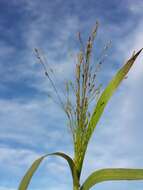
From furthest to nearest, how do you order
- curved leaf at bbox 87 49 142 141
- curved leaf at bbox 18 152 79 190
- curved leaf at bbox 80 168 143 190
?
curved leaf at bbox 87 49 142 141
curved leaf at bbox 80 168 143 190
curved leaf at bbox 18 152 79 190

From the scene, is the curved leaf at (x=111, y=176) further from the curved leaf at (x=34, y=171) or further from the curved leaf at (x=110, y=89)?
the curved leaf at (x=110, y=89)

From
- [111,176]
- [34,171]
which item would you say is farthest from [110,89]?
[34,171]

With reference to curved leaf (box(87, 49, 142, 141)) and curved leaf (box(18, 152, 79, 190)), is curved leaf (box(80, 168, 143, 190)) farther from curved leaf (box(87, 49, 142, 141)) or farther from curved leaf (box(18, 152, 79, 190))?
curved leaf (box(87, 49, 142, 141))

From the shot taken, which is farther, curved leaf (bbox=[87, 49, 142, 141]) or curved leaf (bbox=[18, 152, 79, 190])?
curved leaf (bbox=[87, 49, 142, 141])

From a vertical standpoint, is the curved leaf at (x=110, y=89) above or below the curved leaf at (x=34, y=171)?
above

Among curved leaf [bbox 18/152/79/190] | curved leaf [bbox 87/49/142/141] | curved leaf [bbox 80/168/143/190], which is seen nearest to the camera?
curved leaf [bbox 18/152/79/190]

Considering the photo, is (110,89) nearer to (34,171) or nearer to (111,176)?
(111,176)

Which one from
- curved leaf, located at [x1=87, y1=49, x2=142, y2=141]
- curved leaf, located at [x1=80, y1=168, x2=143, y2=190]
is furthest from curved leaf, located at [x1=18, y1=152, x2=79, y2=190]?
curved leaf, located at [x1=87, y1=49, x2=142, y2=141]

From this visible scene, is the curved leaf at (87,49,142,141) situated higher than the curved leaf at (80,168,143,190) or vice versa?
the curved leaf at (87,49,142,141)

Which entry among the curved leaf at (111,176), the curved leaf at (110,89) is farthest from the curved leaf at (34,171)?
the curved leaf at (110,89)

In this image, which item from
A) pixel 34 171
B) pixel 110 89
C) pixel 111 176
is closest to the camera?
pixel 34 171
